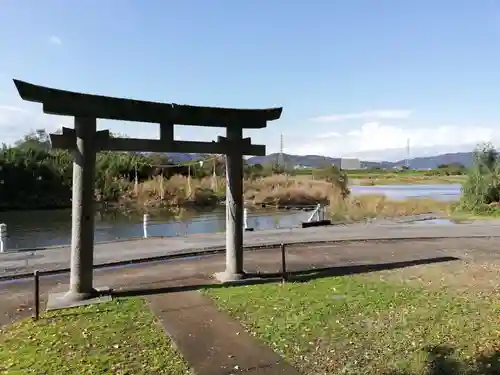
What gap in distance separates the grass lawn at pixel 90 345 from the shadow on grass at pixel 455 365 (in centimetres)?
269

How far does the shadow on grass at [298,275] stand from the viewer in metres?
8.90

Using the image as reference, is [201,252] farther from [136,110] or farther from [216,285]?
[136,110]

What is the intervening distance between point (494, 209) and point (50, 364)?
87.0 feet

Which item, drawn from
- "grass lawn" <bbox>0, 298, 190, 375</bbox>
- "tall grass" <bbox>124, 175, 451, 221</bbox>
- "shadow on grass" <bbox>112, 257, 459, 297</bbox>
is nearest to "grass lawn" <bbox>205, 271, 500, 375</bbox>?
"shadow on grass" <bbox>112, 257, 459, 297</bbox>

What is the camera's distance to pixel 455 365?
499 centimetres

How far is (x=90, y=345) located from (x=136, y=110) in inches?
181

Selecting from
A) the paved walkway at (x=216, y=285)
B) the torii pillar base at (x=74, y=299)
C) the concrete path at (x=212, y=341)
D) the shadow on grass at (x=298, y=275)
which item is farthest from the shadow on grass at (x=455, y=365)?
the torii pillar base at (x=74, y=299)

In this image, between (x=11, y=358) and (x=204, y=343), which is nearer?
(x=11, y=358)

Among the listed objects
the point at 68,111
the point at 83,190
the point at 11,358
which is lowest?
the point at 11,358

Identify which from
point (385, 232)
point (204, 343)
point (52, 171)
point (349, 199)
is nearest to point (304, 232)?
point (385, 232)

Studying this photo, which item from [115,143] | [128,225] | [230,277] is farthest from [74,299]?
[128,225]

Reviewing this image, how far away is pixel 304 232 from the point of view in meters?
18.9

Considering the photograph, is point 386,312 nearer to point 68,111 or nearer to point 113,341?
point 113,341

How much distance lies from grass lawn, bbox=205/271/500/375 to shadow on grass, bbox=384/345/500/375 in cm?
1
